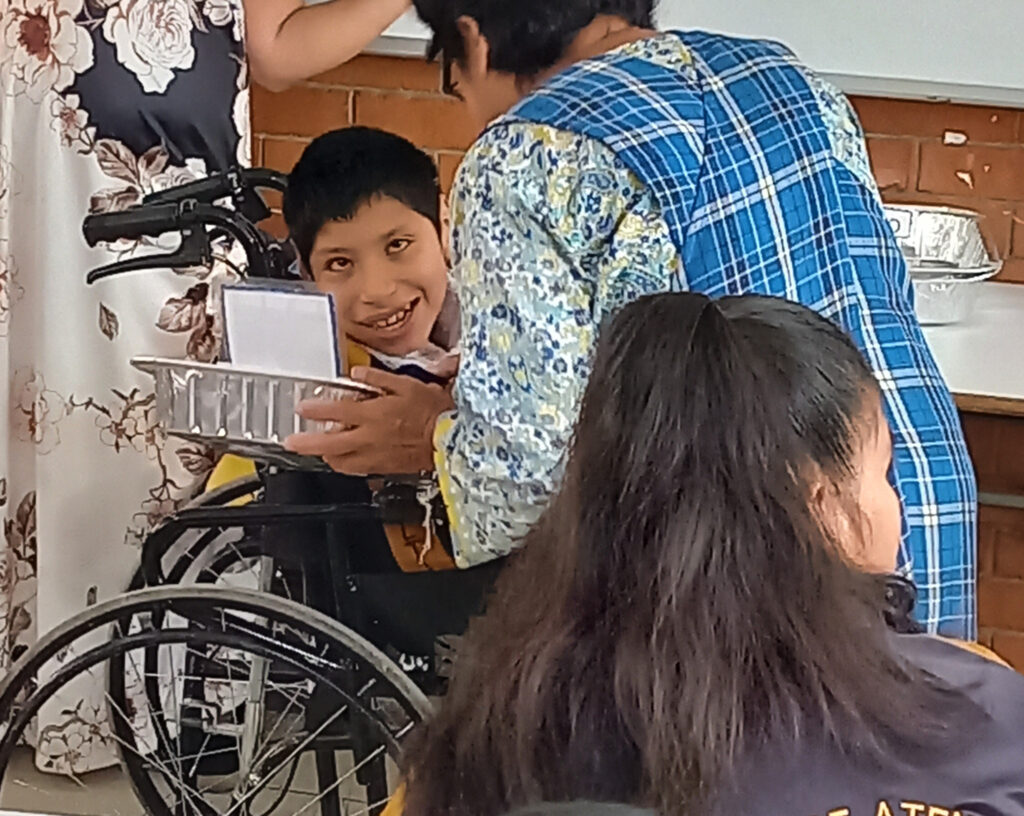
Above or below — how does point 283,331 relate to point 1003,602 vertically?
above

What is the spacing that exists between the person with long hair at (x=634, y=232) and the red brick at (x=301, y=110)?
3.92 feet

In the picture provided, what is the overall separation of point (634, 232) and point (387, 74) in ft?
4.54

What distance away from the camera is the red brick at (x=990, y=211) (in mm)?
2271

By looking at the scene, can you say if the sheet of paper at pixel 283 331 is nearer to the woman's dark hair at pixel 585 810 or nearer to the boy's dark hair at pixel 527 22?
the boy's dark hair at pixel 527 22

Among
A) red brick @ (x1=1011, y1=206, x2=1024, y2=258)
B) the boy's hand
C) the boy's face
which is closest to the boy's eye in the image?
the boy's face

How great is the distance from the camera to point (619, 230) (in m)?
1.12

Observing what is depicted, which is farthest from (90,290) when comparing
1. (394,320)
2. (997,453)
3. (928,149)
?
(997,453)

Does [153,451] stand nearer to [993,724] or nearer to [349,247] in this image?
[349,247]

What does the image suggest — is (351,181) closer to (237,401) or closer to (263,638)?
(237,401)

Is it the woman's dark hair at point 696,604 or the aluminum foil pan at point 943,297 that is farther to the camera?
the aluminum foil pan at point 943,297

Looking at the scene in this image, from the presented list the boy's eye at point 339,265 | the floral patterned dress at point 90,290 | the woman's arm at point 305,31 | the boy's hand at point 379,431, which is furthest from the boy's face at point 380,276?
the boy's hand at point 379,431

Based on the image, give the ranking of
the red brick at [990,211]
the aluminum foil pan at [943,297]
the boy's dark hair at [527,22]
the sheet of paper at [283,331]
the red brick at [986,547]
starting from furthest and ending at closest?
1. the red brick at [986,547]
2. the red brick at [990,211]
3. the aluminum foil pan at [943,297]
4. the sheet of paper at [283,331]
5. the boy's dark hair at [527,22]

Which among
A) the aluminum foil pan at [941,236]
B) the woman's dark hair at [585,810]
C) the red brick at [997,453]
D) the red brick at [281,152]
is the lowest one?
the red brick at [997,453]

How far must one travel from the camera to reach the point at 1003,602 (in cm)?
240
